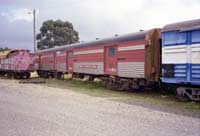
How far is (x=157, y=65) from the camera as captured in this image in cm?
1477

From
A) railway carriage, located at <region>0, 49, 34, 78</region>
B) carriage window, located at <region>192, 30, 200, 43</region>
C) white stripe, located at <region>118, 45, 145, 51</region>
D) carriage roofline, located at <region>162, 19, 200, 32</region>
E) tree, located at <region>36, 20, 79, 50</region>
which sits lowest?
railway carriage, located at <region>0, 49, 34, 78</region>

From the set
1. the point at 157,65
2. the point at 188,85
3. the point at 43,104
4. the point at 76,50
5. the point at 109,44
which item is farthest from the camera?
the point at 76,50

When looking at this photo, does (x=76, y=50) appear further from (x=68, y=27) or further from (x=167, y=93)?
(x=68, y=27)

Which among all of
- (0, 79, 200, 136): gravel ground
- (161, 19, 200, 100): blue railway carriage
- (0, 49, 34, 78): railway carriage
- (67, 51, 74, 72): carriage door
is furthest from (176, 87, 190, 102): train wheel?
(0, 49, 34, 78): railway carriage

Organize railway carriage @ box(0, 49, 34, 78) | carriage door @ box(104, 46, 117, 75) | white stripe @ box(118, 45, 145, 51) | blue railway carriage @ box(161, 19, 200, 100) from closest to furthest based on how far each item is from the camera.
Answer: blue railway carriage @ box(161, 19, 200, 100)
white stripe @ box(118, 45, 145, 51)
carriage door @ box(104, 46, 117, 75)
railway carriage @ box(0, 49, 34, 78)

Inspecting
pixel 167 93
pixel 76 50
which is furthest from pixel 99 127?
pixel 76 50

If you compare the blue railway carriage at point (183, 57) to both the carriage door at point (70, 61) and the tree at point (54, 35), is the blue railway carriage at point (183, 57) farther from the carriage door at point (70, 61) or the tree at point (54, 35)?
the tree at point (54, 35)

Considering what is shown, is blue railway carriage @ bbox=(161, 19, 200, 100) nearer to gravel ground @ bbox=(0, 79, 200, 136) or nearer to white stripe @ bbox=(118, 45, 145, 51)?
white stripe @ bbox=(118, 45, 145, 51)

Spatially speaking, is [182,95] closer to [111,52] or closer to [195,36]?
[195,36]

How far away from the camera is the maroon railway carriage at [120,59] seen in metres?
15.0

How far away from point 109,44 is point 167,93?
4.69 metres

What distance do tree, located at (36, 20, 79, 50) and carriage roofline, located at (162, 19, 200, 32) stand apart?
45.2 m

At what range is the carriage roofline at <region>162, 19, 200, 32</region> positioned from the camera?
39.2 feet

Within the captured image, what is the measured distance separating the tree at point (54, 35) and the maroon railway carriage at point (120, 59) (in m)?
32.5
